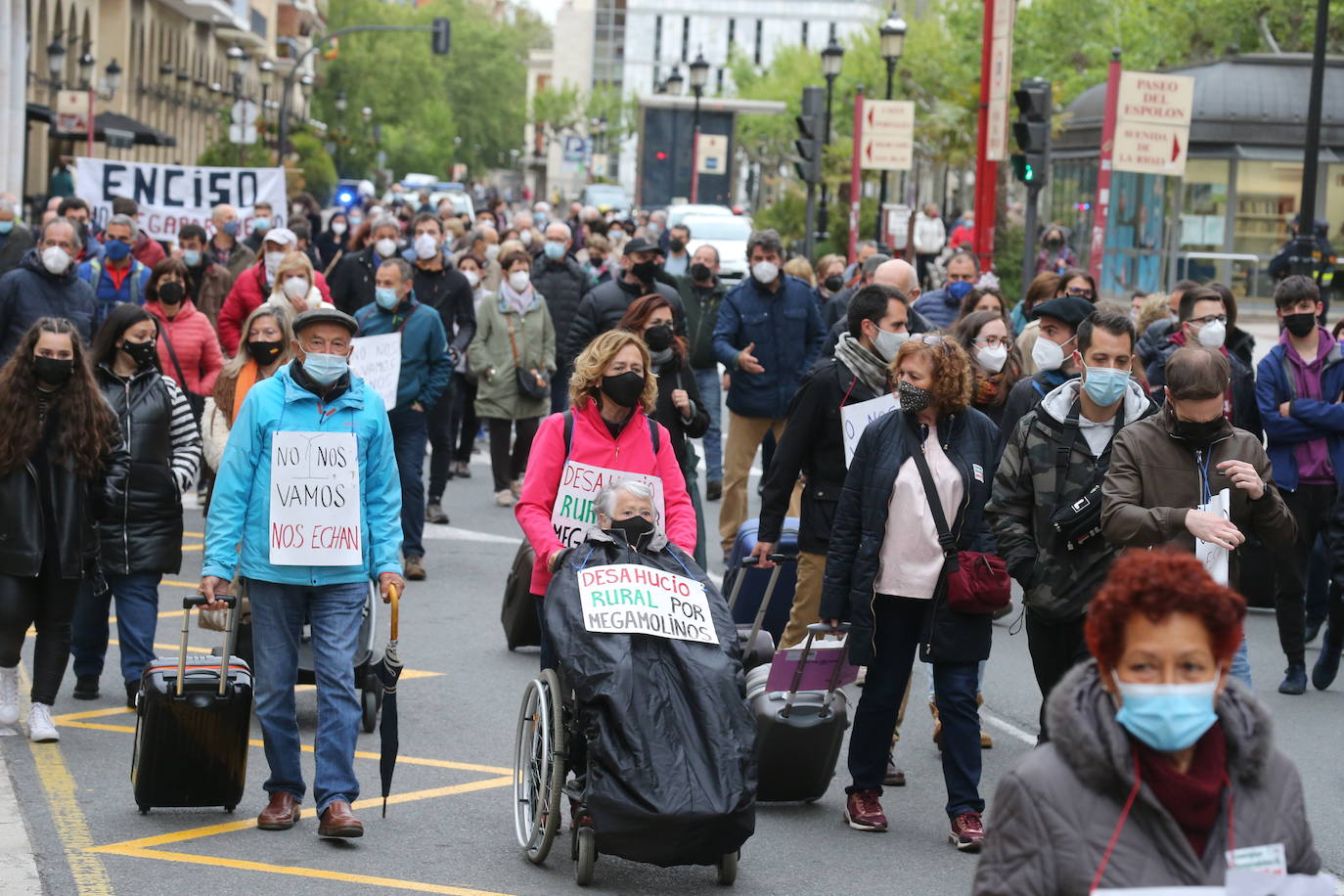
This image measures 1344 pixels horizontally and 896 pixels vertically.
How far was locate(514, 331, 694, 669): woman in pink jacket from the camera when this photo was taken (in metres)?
7.31

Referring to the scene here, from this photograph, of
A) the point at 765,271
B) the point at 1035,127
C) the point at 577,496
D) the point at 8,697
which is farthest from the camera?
the point at 1035,127

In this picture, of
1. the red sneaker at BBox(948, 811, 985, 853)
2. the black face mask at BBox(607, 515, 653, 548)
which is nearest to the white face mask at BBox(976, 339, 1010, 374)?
the red sneaker at BBox(948, 811, 985, 853)

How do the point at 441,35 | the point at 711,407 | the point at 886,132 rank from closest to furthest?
1. the point at 711,407
2. the point at 886,132
3. the point at 441,35

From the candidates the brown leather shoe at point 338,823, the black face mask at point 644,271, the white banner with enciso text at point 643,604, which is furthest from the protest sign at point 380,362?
the white banner with enciso text at point 643,604

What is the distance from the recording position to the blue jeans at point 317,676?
22.9ft

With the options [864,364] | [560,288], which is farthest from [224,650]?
[560,288]

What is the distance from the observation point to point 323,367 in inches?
277

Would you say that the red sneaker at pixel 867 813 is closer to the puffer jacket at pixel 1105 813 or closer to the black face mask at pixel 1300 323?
the puffer jacket at pixel 1105 813

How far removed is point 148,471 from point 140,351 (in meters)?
0.52

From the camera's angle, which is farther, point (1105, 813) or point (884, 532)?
point (884, 532)

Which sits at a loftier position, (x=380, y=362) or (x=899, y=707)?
(x=380, y=362)

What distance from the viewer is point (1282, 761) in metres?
3.50

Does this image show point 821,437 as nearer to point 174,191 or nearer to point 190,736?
point 190,736

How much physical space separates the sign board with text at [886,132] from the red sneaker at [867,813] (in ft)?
67.5
